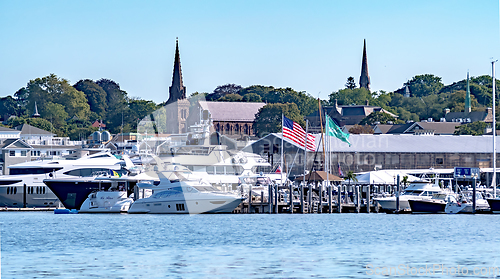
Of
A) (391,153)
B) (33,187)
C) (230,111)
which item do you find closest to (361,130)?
(230,111)

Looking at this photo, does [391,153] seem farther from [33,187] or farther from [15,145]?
[15,145]

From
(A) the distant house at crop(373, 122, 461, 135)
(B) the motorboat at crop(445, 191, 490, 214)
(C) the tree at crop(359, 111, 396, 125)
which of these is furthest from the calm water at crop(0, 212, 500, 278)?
(C) the tree at crop(359, 111, 396, 125)

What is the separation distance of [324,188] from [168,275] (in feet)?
131

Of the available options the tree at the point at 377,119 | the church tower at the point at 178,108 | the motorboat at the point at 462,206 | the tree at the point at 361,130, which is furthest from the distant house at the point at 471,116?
the motorboat at the point at 462,206

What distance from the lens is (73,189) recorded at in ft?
208

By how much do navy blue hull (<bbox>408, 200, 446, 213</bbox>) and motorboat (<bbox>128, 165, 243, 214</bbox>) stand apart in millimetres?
13012

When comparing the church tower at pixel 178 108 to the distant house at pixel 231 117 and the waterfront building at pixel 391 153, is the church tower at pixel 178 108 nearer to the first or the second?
the distant house at pixel 231 117

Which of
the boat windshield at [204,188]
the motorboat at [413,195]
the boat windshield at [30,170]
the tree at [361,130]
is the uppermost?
the tree at [361,130]

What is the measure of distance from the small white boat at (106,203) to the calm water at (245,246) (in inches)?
119

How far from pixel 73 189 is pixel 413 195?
27.1 metres

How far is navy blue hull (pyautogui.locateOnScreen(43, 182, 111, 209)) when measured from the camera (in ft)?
208

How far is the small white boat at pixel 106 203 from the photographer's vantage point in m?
60.4

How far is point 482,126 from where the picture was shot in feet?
474

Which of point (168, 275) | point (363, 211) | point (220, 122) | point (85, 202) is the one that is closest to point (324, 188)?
Result: point (363, 211)
